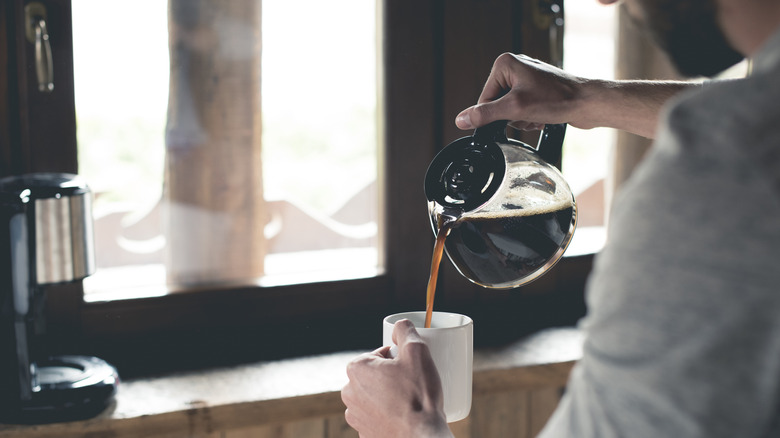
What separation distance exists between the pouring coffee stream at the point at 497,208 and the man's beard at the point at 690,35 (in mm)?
232

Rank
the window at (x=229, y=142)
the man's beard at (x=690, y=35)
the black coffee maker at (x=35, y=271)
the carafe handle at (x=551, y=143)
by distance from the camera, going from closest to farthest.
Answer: the man's beard at (x=690, y=35)
the carafe handle at (x=551, y=143)
the black coffee maker at (x=35, y=271)
the window at (x=229, y=142)

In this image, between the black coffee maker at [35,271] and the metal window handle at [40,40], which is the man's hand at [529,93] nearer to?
the black coffee maker at [35,271]

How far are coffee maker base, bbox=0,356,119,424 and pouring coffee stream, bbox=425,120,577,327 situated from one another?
2.07 ft

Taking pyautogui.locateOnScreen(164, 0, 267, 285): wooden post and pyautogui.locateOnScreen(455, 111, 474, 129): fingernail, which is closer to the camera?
pyautogui.locateOnScreen(455, 111, 474, 129): fingernail

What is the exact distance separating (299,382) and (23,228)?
54 centimetres

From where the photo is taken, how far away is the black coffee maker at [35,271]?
1151 mm

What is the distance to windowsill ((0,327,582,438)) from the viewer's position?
4.06ft

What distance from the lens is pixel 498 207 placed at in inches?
34.5

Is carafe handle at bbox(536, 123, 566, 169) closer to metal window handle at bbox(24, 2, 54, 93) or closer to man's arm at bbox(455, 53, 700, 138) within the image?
man's arm at bbox(455, 53, 700, 138)

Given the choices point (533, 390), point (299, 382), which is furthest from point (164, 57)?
point (533, 390)

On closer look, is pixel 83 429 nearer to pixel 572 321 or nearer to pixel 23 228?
pixel 23 228

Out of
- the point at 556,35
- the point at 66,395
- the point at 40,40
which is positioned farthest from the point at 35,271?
the point at 556,35

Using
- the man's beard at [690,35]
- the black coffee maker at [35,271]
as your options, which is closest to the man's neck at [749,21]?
the man's beard at [690,35]

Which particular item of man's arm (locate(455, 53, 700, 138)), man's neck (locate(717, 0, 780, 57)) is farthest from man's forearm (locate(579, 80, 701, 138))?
man's neck (locate(717, 0, 780, 57))
